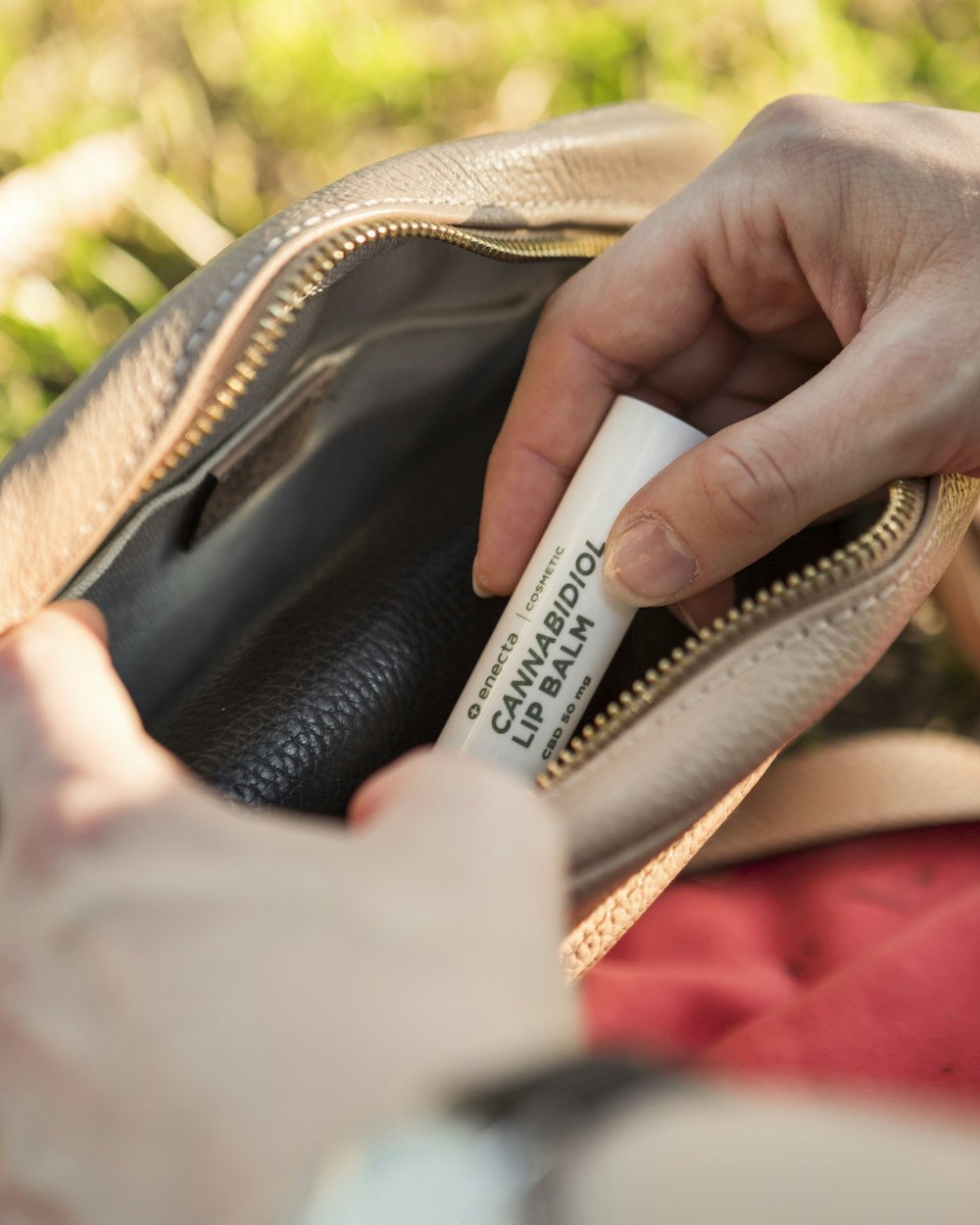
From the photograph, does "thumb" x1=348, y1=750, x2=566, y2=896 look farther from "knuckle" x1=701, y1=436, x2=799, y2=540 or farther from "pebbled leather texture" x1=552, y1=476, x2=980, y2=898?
"knuckle" x1=701, y1=436, x2=799, y2=540

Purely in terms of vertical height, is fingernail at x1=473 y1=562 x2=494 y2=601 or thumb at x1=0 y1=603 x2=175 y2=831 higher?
thumb at x1=0 y1=603 x2=175 y2=831

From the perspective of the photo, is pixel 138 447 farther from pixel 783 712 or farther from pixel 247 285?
pixel 783 712

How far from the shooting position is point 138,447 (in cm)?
51

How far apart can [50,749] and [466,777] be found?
163 millimetres

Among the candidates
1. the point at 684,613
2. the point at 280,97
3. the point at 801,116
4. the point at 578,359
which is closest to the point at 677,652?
the point at 684,613

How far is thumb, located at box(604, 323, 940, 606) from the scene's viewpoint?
607mm

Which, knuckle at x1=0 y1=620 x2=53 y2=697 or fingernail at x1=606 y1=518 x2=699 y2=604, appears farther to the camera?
fingernail at x1=606 y1=518 x2=699 y2=604

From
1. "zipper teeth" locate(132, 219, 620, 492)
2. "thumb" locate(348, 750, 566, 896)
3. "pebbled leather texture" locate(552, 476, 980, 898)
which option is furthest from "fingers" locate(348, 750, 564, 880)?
"zipper teeth" locate(132, 219, 620, 492)

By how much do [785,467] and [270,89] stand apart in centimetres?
109

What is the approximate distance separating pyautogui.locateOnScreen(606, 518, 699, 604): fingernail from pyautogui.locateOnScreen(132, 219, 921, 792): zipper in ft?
0.18

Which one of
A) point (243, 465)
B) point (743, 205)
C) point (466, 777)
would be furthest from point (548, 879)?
point (743, 205)

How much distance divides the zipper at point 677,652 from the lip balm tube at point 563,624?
5cm

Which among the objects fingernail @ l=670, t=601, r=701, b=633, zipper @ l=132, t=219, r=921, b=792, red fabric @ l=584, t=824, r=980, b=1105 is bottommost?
red fabric @ l=584, t=824, r=980, b=1105

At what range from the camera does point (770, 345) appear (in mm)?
831
